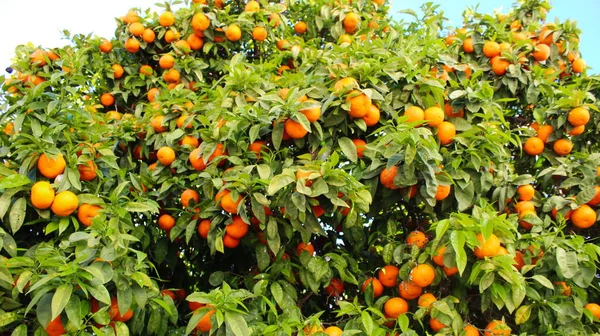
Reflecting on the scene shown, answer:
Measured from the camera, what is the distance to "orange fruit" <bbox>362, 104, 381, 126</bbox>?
108 inches

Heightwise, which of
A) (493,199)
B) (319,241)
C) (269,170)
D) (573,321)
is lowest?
(319,241)

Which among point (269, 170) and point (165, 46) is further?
point (165, 46)

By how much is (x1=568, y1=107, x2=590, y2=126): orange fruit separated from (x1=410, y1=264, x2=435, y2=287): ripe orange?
4.51 ft

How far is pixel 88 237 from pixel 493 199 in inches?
80.0

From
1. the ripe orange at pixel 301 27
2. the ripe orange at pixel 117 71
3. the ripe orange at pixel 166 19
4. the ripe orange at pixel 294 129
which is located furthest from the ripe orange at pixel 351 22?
the ripe orange at pixel 294 129

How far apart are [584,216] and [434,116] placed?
3.50ft

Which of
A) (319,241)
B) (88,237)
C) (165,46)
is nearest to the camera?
(88,237)

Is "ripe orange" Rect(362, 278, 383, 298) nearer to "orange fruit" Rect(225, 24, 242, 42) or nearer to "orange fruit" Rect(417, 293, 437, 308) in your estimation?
"orange fruit" Rect(417, 293, 437, 308)

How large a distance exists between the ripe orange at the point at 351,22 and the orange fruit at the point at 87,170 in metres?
2.30

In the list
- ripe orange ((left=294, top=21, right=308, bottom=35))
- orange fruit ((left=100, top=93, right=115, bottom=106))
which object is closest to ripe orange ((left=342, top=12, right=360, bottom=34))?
ripe orange ((left=294, top=21, right=308, bottom=35))

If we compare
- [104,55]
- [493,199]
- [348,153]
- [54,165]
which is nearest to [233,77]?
[348,153]

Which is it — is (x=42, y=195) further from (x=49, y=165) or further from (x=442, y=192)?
(x=442, y=192)

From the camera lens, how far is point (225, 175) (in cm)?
271

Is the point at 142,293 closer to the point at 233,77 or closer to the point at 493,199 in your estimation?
the point at 233,77
